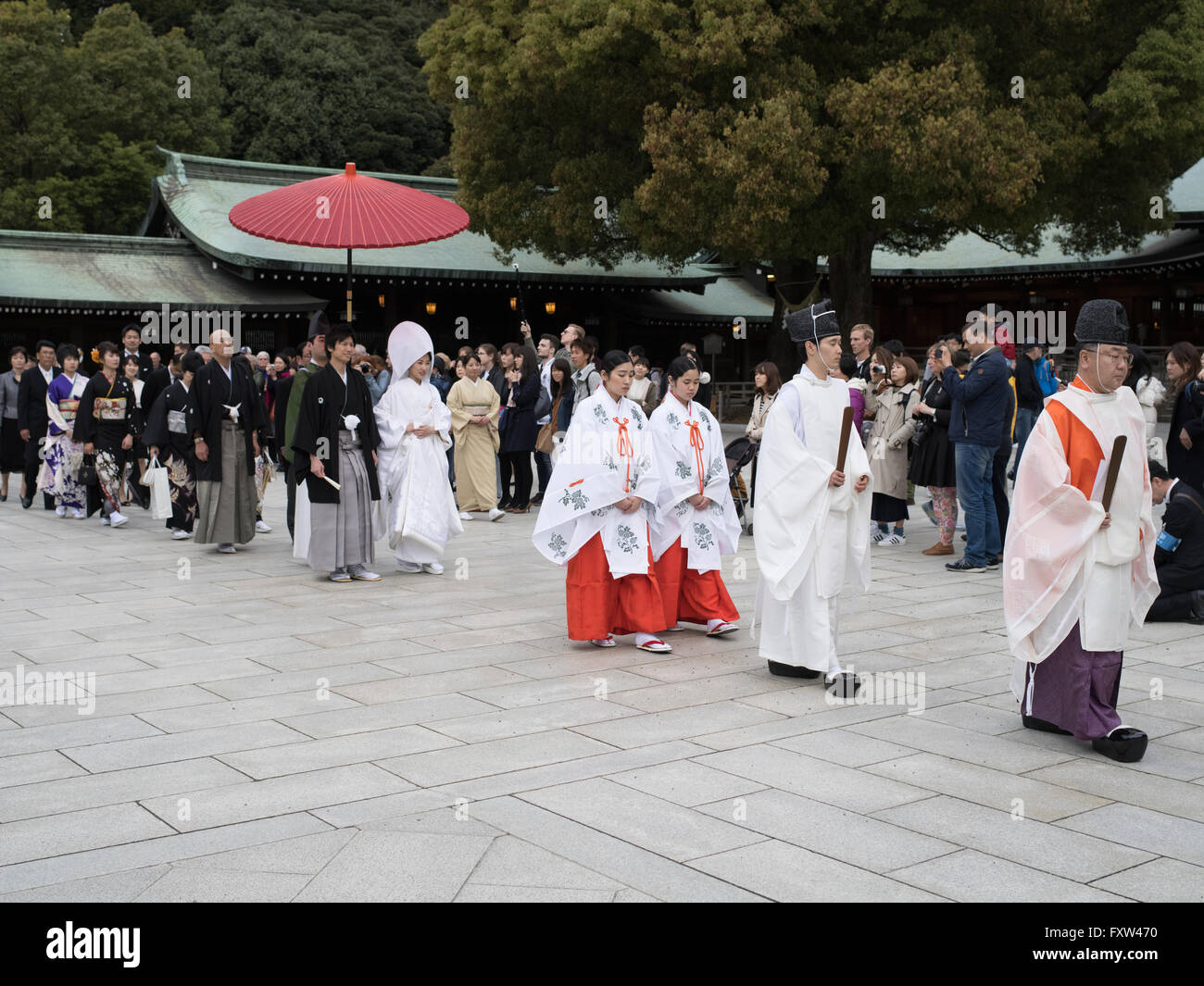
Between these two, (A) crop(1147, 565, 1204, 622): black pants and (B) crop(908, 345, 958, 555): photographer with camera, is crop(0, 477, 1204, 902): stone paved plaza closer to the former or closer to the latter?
(A) crop(1147, 565, 1204, 622): black pants

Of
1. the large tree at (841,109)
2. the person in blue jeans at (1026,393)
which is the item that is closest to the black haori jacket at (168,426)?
the person in blue jeans at (1026,393)

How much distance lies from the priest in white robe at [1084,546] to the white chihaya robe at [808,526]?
101cm

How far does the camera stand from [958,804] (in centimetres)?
424

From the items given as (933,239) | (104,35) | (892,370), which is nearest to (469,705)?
(892,370)

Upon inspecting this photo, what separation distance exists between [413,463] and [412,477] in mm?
103

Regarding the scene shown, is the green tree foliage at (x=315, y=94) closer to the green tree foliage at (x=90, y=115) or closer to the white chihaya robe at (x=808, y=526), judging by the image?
the green tree foliage at (x=90, y=115)

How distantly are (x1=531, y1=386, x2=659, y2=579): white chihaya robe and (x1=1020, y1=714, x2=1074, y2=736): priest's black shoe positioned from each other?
2.22 meters

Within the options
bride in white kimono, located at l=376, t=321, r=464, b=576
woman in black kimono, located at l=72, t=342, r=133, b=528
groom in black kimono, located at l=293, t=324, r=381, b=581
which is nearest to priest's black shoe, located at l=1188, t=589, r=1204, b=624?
bride in white kimono, located at l=376, t=321, r=464, b=576

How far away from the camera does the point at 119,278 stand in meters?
24.4

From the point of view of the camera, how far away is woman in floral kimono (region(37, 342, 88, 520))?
12695 millimetres

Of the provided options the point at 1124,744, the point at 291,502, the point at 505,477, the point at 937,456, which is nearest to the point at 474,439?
the point at 505,477

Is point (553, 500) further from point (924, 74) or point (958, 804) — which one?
point (924, 74)

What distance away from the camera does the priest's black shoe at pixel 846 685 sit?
572 centimetres

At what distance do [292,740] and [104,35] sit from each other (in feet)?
114
